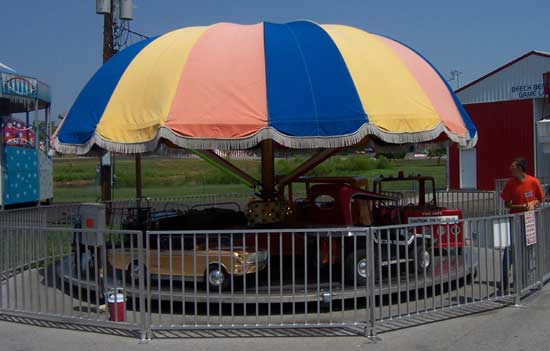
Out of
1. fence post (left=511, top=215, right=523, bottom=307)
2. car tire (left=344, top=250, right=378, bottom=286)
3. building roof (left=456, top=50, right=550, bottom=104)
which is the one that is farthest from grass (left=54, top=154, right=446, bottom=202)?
car tire (left=344, top=250, right=378, bottom=286)

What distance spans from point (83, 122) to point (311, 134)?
12.0ft

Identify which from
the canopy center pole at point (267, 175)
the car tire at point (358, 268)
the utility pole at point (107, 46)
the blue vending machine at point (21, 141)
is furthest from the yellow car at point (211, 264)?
the blue vending machine at point (21, 141)

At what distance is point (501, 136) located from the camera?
33500mm

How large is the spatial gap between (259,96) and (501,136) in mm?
26415

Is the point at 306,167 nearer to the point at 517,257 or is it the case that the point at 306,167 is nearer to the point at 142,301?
the point at 517,257

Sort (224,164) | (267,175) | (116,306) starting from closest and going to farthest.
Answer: (116,306) < (267,175) < (224,164)

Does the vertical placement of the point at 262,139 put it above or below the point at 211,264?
above

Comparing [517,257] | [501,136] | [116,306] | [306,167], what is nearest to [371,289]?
[517,257]

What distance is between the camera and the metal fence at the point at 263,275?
8.02 m

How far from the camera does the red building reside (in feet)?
106

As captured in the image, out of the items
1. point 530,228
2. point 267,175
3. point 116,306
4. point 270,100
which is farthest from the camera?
point 267,175

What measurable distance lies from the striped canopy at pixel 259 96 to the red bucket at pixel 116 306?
2.37 m

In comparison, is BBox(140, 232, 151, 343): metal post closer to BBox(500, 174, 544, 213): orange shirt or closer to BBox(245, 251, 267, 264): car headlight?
BBox(245, 251, 267, 264): car headlight

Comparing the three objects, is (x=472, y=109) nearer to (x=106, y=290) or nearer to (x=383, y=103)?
(x=383, y=103)
